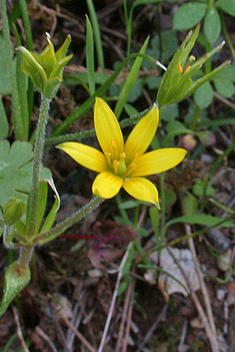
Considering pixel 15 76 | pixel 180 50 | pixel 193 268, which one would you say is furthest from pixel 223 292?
pixel 15 76

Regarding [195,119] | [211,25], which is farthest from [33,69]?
[195,119]

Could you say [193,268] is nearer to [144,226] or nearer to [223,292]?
[223,292]

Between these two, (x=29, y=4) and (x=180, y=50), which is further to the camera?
(x=29, y=4)

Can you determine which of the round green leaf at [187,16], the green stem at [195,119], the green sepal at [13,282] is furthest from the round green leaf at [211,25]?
the green sepal at [13,282]

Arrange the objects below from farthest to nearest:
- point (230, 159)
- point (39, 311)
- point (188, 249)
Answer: point (230, 159), point (188, 249), point (39, 311)

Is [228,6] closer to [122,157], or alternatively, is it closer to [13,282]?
[122,157]

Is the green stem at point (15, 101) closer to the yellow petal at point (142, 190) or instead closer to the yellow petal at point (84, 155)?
the yellow petal at point (84, 155)
